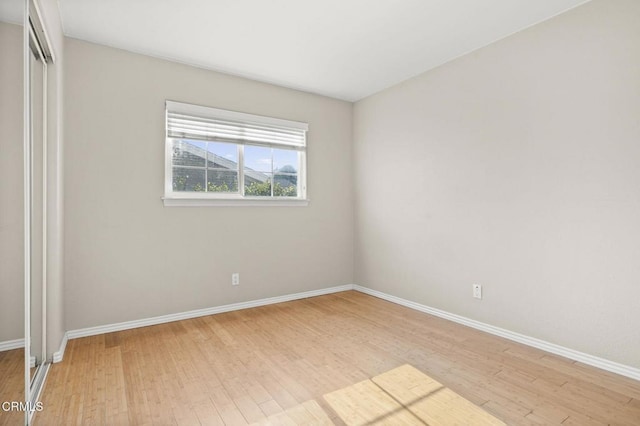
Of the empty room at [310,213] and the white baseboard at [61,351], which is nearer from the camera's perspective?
the empty room at [310,213]

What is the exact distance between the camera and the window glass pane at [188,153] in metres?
3.25

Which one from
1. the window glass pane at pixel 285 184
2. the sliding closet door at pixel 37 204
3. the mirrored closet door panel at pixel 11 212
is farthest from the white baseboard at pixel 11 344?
the window glass pane at pixel 285 184

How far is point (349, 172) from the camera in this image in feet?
14.5

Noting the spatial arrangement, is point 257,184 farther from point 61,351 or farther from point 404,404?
point 404,404

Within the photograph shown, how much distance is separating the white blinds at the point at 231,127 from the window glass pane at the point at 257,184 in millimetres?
349

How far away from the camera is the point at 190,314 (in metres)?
3.26

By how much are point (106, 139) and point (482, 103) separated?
328 cm

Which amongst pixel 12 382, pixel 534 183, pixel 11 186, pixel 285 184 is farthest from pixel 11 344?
pixel 534 183

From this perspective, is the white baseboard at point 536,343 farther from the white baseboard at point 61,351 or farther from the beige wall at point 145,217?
the white baseboard at point 61,351

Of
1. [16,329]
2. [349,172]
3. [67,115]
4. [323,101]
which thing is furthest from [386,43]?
[16,329]

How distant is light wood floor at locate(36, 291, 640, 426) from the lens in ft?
5.73

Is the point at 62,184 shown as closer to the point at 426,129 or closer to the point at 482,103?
the point at 426,129

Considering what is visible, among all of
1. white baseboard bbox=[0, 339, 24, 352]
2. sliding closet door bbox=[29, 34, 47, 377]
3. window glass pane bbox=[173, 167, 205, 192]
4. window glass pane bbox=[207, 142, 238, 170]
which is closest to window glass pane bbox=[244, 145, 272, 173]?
window glass pane bbox=[207, 142, 238, 170]

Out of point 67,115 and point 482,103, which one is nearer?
point 67,115
